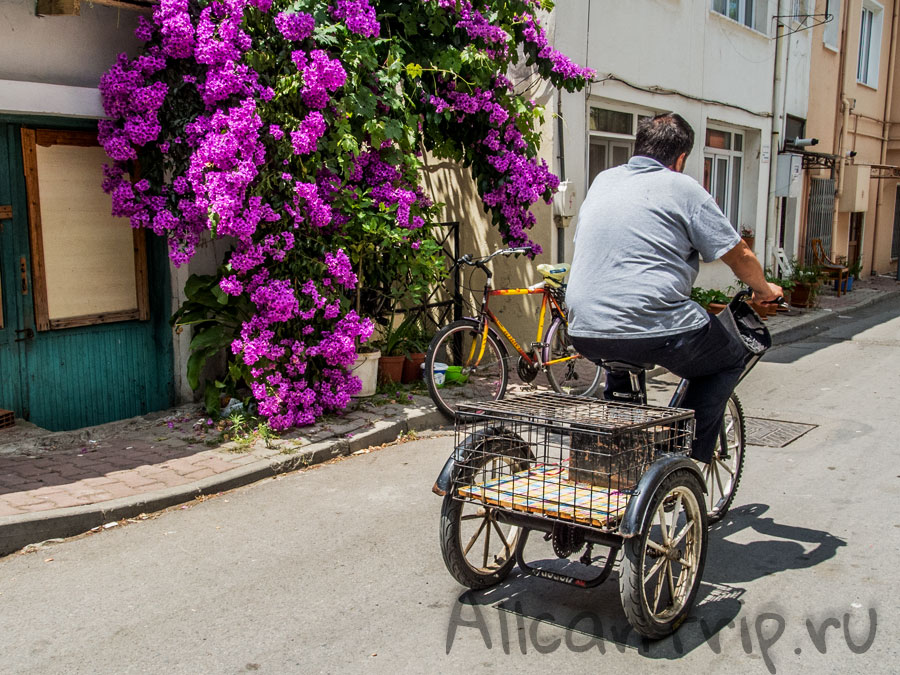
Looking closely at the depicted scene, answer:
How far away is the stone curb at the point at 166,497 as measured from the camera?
4.86m

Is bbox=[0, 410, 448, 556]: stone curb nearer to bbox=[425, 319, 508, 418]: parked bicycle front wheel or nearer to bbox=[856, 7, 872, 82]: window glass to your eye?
bbox=[425, 319, 508, 418]: parked bicycle front wheel

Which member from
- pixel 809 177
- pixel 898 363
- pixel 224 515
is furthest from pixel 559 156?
pixel 809 177

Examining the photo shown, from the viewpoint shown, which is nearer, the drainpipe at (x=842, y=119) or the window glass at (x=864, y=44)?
the drainpipe at (x=842, y=119)

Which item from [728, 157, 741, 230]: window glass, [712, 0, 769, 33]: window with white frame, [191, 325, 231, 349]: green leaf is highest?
[712, 0, 769, 33]: window with white frame

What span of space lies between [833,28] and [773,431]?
1409 cm

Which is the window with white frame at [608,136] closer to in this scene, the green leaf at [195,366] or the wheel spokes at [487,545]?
the green leaf at [195,366]

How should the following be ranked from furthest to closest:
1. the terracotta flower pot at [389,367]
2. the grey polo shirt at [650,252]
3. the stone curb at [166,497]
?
the terracotta flower pot at [389,367]
the stone curb at [166,497]
the grey polo shirt at [650,252]

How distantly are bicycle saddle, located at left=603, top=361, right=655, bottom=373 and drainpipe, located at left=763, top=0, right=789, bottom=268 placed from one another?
502 inches

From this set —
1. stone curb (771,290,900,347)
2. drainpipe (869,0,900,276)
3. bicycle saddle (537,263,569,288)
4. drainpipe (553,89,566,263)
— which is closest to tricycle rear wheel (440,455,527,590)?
bicycle saddle (537,263,569,288)

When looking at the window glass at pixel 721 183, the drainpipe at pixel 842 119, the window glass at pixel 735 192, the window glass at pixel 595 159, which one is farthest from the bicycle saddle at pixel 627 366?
the drainpipe at pixel 842 119

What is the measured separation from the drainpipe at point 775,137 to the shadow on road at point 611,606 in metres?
12.1

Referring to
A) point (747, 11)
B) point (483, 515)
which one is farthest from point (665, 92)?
point (483, 515)

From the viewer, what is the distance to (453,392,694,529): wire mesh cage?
11.8ft

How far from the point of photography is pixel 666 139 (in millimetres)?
4090
